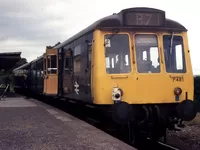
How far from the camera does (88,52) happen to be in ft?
34.0

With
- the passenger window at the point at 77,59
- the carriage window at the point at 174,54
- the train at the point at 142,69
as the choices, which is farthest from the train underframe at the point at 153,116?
the passenger window at the point at 77,59

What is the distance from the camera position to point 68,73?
12727 mm

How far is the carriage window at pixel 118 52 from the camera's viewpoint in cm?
957

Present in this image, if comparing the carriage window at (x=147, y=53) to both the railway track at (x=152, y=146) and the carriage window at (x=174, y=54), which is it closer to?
the carriage window at (x=174, y=54)

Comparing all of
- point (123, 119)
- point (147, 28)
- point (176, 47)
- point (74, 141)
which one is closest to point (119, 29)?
point (147, 28)

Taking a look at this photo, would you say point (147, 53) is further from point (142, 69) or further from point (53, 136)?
point (53, 136)

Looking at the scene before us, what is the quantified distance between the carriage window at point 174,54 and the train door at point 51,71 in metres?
6.05

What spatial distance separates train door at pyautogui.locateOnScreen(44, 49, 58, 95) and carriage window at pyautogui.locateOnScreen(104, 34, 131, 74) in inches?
222

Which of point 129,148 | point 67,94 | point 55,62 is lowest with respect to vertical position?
point 129,148

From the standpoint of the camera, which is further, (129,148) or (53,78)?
(53,78)

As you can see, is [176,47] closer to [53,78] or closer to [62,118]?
[62,118]

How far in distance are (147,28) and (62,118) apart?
4.22m

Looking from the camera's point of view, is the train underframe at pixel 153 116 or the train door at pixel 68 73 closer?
the train underframe at pixel 153 116

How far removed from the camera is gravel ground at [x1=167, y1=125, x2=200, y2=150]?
11.1 metres
